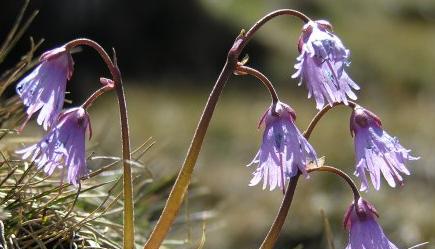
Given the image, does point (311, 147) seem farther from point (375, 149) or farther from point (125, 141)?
point (125, 141)

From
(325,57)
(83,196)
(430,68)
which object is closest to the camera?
(325,57)

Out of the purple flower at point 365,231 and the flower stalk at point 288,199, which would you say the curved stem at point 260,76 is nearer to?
the flower stalk at point 288,199

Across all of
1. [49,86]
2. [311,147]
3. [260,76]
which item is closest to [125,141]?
[49,86]

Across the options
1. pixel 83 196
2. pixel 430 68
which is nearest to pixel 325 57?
pixel 83 196

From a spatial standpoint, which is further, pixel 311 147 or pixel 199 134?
pixel 199 134

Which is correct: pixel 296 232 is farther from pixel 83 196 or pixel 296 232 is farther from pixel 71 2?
pixel 71 2

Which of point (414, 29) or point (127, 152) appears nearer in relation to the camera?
point (127, 152)

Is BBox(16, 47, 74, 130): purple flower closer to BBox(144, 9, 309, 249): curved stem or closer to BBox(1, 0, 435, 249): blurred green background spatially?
BBox(144, 9, 309, 249): curved stem

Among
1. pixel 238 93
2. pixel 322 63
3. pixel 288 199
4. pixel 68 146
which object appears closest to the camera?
pixel 322 63
